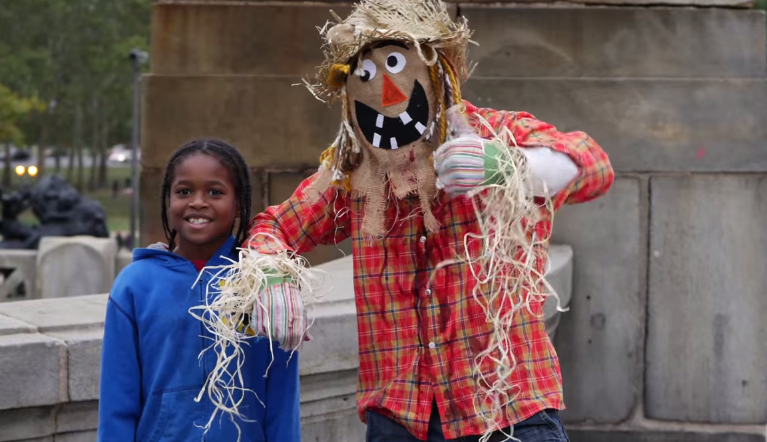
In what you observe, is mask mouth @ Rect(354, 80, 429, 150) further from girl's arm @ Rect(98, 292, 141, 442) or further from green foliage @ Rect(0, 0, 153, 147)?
green foliage @ Rect(0, 0, 153, 147)

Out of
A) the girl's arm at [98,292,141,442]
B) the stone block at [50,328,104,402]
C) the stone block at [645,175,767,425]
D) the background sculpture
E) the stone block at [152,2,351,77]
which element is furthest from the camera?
the background sculpture

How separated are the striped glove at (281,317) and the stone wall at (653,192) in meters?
3.25

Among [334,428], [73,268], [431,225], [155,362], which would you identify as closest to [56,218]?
[73,268]

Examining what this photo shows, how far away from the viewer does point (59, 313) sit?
391cm

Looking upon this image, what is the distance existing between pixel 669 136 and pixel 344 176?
3.24 metres

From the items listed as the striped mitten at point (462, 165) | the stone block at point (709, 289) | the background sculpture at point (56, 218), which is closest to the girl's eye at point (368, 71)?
the striped mitten at point (462, 165)

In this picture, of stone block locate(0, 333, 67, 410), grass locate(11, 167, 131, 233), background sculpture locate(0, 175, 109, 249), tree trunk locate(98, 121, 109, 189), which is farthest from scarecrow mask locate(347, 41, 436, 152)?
tree trunk locate(98, 121, 109, 189)

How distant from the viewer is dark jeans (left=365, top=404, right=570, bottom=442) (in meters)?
2.92

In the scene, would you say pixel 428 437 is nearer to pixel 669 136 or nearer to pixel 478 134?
pixel 478 134

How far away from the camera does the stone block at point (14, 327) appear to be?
3.59 metres

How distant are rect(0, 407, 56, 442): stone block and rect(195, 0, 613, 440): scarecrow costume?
104cm

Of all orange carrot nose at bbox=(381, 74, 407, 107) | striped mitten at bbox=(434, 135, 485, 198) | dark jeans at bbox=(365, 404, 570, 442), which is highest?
orange carrot nose at bbox=(381, 74, 407, 107)

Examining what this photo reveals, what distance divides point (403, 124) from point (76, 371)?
140cm

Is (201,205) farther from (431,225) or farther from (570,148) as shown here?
(570,148)
